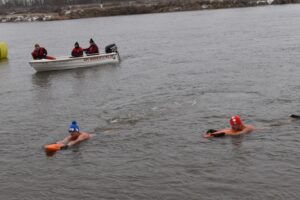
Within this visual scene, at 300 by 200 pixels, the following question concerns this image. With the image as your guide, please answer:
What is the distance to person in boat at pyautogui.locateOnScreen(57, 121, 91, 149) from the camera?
17.3 meters

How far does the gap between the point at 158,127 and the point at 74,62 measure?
16546mm

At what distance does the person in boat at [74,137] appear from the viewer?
1733 cm

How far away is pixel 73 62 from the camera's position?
3416 cm

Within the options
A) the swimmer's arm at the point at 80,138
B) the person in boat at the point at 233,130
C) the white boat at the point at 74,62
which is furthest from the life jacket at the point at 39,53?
the person in boat at the point at 233,130

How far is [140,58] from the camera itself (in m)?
37.1

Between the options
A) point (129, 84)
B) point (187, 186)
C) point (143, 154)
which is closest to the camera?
point (187, 186)

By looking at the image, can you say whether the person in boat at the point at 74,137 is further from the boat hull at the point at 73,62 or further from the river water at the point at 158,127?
the boat hull at the point at 73,62

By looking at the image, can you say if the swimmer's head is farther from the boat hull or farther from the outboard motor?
the outboard motor

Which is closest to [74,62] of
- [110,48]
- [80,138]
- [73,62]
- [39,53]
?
[73,62]

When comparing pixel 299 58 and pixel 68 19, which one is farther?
pixel 68 19

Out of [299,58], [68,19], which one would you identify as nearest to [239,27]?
[299,58]

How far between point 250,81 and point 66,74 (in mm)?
12805

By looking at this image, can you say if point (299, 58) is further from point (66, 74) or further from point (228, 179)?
point (228, 179)

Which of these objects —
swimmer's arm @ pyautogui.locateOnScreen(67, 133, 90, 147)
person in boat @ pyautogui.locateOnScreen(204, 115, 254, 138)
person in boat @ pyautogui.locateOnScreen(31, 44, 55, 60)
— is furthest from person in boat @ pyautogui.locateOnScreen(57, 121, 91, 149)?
person in boat @ pyautogui.locateOnScreen(31, 44, 55, 60)
